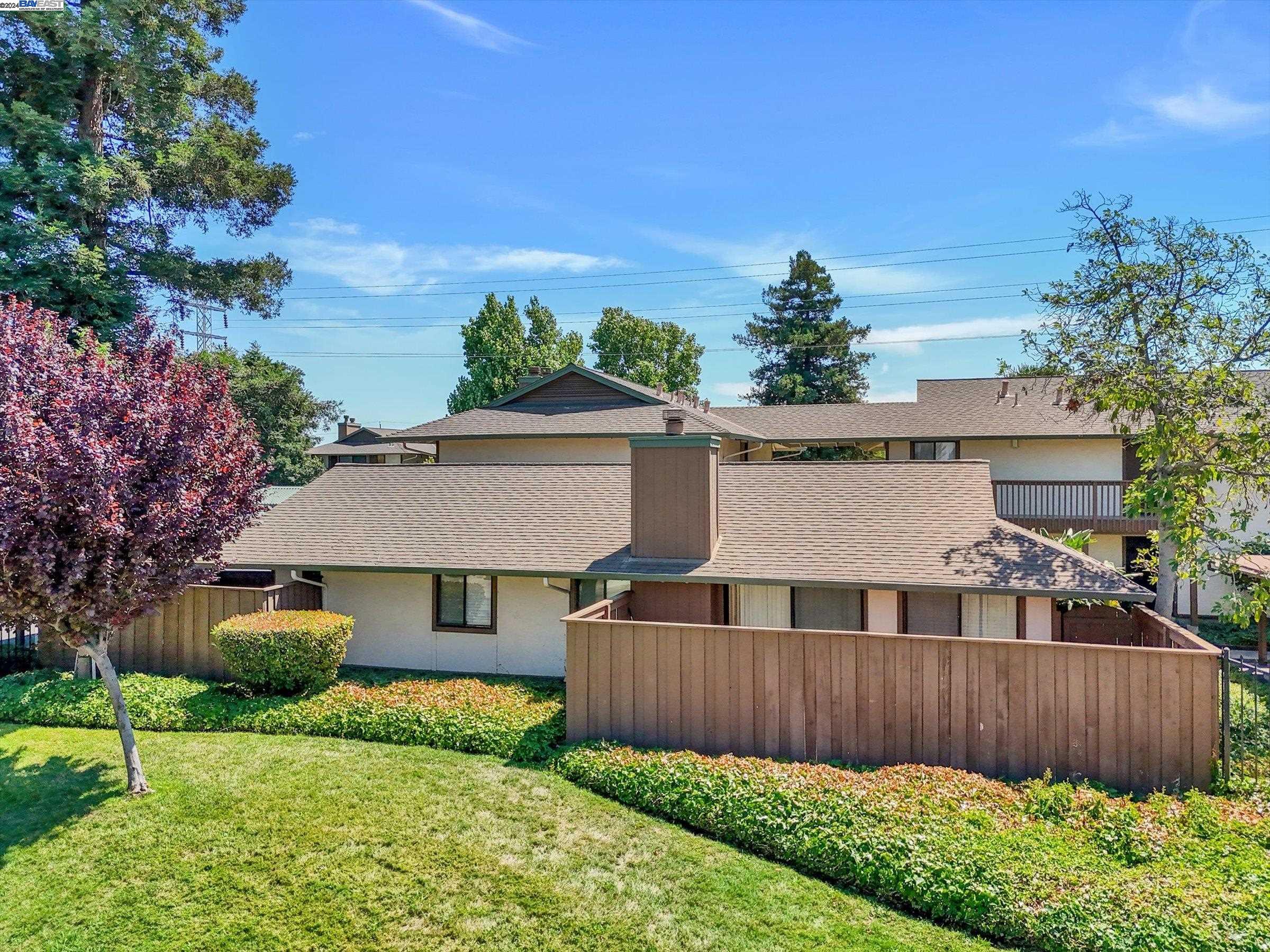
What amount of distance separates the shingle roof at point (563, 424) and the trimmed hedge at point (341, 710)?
8.86 m

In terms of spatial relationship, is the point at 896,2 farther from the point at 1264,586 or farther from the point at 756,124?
the point at 1264,586

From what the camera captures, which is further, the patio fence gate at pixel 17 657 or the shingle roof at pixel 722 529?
the patio fence gate at pixel 17 657

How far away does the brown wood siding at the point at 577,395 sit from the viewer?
20.5m

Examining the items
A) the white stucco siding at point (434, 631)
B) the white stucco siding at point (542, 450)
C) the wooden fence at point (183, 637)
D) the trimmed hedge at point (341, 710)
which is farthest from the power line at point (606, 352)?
the trimmed hedge at point (341, 710)

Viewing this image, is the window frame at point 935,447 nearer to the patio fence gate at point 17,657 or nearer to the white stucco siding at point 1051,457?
the white stucco siding at point 1051,457

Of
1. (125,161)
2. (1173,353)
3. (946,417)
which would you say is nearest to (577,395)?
(946,417)

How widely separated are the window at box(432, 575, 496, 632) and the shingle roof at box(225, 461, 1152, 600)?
2.04 feet

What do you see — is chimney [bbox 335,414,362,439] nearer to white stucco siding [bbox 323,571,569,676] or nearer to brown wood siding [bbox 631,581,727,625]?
white stucco siding [bbox 323,571,569,676]

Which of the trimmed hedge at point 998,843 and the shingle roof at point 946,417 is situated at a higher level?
the shingle roof at point 946,417

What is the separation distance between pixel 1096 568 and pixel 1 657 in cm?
1775

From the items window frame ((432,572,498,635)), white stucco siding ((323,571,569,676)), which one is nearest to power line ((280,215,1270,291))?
white stucco siding ((323,571,569,676))

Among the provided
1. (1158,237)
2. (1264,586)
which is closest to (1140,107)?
(1158,237)

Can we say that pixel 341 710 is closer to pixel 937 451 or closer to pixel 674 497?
pixel 674 497

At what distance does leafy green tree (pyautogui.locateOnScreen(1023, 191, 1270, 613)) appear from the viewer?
10.6 m
